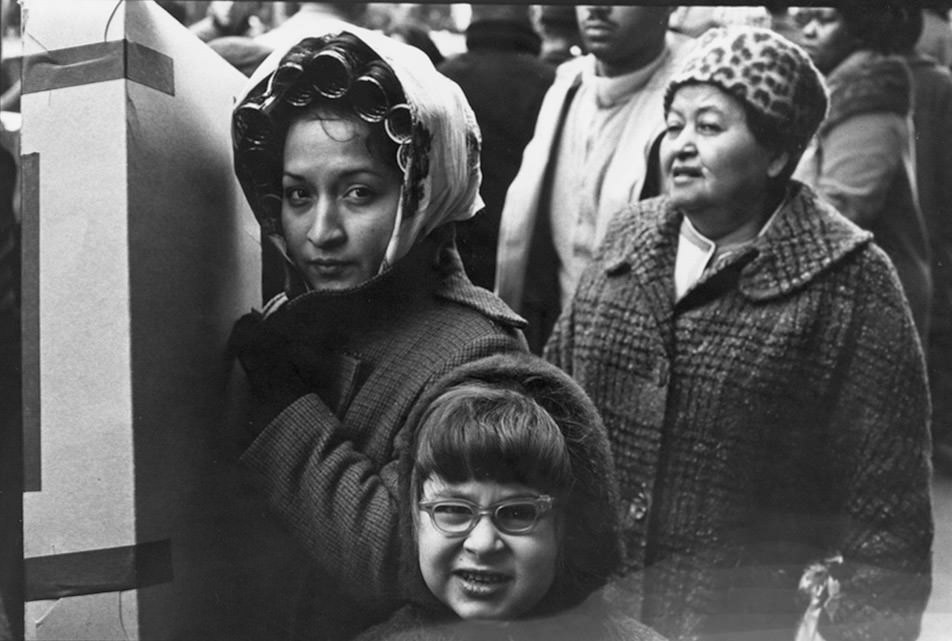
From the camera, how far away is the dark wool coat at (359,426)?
1.77 metres

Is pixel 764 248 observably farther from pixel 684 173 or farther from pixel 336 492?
pixel 336 492

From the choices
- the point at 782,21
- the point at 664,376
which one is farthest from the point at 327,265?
the point at 782,21

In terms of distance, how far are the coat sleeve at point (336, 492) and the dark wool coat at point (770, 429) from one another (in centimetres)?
30

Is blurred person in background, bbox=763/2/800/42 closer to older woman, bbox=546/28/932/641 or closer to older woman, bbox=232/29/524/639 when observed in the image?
older woman, bbox=546/28/932/641

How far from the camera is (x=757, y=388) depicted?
1949mm

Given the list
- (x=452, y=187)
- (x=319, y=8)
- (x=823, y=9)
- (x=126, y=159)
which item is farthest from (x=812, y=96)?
(x=126, y=159)

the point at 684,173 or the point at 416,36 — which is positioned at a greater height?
the point at 416,36

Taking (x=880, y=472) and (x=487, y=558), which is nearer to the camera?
(x=487, y=558)

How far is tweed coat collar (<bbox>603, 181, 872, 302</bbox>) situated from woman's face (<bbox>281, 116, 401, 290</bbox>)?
0.42 metres

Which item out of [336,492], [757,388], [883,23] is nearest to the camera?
[336,492]

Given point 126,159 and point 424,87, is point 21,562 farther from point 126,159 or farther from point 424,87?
point 424,87

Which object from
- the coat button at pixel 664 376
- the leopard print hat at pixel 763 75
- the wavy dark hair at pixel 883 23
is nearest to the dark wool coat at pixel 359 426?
the coat button at pixel 664 376

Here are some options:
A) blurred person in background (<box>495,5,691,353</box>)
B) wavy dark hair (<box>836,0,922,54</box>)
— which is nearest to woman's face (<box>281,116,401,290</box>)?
blurred person in background (<box>495,5,691,353</box>)

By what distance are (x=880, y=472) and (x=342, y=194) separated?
Answer: 35.0 inches
